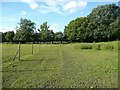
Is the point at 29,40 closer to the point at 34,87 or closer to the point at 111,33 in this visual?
the point at 111,33

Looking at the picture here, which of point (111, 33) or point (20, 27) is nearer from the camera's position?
point (111, 33)

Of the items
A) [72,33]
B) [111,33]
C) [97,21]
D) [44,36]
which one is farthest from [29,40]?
[111,33]

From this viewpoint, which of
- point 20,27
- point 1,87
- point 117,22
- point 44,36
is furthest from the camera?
point 20,27

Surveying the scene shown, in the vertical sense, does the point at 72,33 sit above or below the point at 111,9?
below

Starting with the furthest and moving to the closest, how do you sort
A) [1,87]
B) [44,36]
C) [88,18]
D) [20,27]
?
[20,27] < [44,36] < [88,18] < [1,87]

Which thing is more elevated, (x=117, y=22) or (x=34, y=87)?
(x=117, y=22)

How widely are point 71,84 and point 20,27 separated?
132518 millimetres

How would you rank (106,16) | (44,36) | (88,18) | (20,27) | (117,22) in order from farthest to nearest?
(20,27), (44,36), (88,18), (106,16), (117,22)

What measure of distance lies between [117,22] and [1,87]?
81.8m

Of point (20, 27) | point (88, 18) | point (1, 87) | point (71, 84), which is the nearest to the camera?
point (1, 87)

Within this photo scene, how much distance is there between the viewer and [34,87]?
880cm

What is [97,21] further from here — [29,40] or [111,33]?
[29,40]

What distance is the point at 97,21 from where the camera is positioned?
9712cm

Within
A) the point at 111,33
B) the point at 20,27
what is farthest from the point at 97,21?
the point at 20,27
